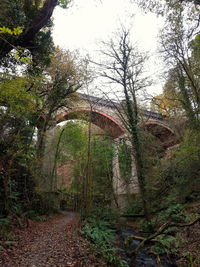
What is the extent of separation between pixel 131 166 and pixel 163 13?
23.0 ft

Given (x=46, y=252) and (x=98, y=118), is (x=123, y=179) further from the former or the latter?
(x=46, y=252)

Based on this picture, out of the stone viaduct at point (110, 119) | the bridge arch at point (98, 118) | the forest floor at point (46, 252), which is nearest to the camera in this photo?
the forest floor at point (46, 252)

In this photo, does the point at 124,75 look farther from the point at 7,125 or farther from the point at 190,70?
the point at 7,125

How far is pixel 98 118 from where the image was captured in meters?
13.5

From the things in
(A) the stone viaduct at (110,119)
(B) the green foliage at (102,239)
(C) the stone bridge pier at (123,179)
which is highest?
(A) the stone viaduct at (110,119)

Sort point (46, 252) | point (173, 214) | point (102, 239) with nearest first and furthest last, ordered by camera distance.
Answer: point (46, 252), point (102, 239), point (173, 214)

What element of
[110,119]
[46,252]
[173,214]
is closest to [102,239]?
[46,252]

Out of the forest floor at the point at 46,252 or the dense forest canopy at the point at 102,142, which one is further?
the dense forest canopy at the point at 102,142

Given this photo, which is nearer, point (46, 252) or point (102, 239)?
point (46, 252)

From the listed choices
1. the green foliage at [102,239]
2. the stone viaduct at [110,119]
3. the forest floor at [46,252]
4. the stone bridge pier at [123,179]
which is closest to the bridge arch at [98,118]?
the stone viaduct at [110,119]

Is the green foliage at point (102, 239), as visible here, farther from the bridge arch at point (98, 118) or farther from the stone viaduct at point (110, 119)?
the bridge arch at point (98, 118)

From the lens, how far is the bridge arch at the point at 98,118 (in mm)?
10602

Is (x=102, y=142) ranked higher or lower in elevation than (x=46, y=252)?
higher

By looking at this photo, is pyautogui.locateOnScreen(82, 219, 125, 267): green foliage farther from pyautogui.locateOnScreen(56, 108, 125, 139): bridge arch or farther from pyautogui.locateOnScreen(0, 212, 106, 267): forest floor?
pyautogui.locateOnScreen(56, 108, 125, 139): bridge arch
